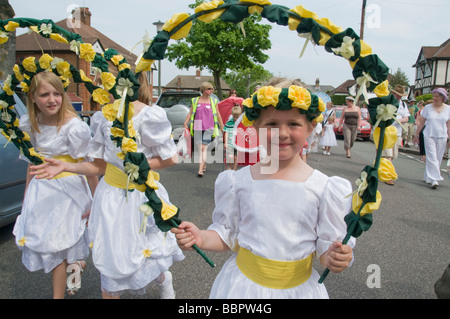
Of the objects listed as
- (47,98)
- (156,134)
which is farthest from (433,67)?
(47,98)

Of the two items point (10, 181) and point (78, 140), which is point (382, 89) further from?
point (10, 181)

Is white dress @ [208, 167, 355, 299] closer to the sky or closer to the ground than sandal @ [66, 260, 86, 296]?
closer to the sky

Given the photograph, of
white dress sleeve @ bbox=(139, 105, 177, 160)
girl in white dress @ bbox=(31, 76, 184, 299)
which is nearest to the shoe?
girl in white dress @ bbox=(31, 76, 184, 299)

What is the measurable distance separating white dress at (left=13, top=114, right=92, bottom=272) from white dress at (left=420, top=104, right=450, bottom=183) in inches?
286

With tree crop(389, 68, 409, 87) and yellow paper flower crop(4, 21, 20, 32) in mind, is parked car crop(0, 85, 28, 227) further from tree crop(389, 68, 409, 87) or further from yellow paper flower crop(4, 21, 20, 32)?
tree crop(389, 68, 409, 87)

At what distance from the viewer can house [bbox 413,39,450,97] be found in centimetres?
5250

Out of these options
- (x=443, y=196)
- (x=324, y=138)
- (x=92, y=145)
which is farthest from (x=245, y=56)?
(x=92, y=145)

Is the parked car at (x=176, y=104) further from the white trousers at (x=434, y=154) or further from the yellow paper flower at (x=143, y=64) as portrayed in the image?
the yellow paper flower at (x=143, y=64)

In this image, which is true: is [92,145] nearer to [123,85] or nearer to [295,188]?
[123,85]

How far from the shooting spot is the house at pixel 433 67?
52.5 m

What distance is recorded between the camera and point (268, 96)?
1.65 metres

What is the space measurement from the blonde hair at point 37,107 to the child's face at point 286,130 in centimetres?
189

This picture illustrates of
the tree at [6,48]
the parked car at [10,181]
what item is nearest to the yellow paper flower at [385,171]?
the parked car at [10,181]
